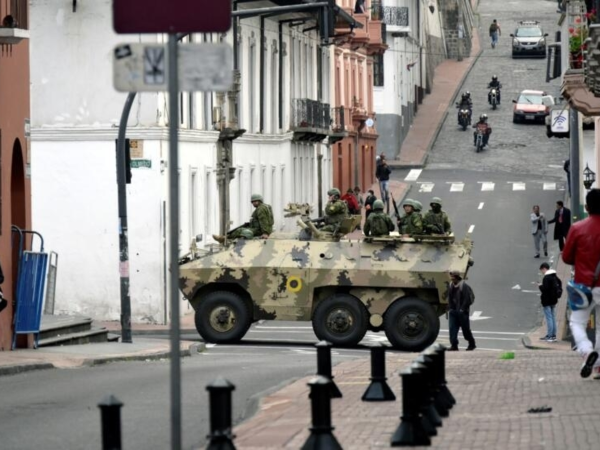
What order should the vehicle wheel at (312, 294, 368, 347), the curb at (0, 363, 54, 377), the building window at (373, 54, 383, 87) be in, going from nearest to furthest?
the curb at (0, 363, 54, 377)
the vehicle wheel at (312, 294, 368, 347)
the building window at (373, 54, 383, 87)

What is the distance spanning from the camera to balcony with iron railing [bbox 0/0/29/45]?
69.3 ft

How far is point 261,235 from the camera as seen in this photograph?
2980 centimetres

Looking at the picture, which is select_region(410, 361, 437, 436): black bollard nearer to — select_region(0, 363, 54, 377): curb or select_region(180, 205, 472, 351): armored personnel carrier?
select_region(0, 363, 54, 377): curb

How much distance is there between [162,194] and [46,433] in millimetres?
20888

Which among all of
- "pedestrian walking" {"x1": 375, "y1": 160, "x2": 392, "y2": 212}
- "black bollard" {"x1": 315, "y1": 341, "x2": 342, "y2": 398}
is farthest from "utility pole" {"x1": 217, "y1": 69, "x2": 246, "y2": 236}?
"black bollard" {"x1": 315, "y1": 341, "x2": 342, "y2": 398}

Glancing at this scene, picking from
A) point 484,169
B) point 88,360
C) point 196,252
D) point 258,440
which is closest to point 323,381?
point 258,440

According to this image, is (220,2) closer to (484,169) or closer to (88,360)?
(88,360)

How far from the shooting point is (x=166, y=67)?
8961 mm

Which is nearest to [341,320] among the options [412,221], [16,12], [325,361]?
[412,221]

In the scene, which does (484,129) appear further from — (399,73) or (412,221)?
(412,221)

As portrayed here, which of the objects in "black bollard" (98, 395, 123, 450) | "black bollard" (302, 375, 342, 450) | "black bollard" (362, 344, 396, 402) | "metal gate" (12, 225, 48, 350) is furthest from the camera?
"metal gate" (12, 225, 48, 350)

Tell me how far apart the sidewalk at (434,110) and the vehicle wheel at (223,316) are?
4371 cm

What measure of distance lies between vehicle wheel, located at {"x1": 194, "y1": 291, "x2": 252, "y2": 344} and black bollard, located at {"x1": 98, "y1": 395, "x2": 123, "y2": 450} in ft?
63.8

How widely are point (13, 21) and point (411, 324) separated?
939cm
